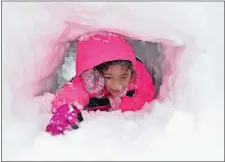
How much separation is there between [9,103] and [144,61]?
2.91ft

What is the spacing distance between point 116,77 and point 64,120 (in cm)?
43

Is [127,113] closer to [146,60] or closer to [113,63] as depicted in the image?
[113,63]

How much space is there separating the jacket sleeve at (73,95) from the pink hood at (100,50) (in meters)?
0.06

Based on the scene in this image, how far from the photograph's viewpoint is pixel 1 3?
146cm

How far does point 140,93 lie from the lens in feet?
6.40

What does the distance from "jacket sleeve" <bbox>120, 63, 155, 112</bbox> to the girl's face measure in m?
0.12

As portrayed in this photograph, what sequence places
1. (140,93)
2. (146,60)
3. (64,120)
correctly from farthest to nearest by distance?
(146,60)
(140,93)
(64,120)

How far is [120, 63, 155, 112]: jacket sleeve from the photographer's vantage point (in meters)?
1.86

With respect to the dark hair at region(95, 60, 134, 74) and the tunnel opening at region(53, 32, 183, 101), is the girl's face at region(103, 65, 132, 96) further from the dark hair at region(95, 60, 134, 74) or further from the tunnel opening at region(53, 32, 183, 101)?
the tunnel opening at region(53, 32, 183, 101)

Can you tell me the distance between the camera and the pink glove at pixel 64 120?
1331 mm

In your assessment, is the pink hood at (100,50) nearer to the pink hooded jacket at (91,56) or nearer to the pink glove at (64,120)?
the pink hooded jacket at (91,56)

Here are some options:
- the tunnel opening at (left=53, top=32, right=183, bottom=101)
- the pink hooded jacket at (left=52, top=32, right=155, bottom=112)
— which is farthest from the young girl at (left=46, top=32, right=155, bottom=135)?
the tunnel opening at (left=53, top=32, right=183, bottom=101)

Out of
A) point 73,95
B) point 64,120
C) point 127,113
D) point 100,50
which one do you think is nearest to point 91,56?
point 100,50

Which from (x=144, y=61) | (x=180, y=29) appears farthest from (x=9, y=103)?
(x=144, y=61)
